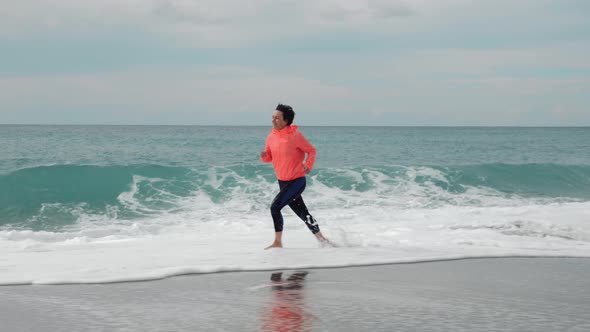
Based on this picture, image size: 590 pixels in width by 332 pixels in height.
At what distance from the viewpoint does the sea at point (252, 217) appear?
7.21 m

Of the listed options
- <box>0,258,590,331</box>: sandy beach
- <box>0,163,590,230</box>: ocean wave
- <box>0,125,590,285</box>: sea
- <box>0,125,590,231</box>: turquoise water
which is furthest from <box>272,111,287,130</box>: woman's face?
<box>0,163,590,230</box>: ocean wave

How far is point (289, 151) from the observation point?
762 cm

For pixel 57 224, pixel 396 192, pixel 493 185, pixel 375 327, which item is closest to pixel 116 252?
pixel 375 327

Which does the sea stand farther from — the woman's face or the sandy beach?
the woman's face

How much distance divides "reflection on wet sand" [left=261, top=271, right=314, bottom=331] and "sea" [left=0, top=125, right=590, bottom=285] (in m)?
0.81

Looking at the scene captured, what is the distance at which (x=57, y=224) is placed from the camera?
14.2 m

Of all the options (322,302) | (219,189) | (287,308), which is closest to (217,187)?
(219,189)

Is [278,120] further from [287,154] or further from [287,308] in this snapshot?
[287,308]

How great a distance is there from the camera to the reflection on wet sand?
4320 mm

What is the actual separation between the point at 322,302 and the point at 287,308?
0.34 metres

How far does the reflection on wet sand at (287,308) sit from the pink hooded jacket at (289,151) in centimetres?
177

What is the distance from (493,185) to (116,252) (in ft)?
55.7

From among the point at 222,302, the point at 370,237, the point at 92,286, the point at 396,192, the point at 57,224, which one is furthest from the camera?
the point at 396,192

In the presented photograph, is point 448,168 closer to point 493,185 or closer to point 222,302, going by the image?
point 493,185
